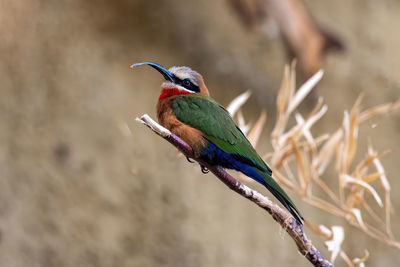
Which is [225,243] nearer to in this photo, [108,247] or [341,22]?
[108,247]

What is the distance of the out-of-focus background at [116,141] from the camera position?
2764 mm

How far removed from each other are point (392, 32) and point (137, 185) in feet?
5.92

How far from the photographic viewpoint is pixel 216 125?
107 cm

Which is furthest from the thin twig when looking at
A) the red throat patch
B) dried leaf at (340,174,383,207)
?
dried leaf at (340,174,383,207)

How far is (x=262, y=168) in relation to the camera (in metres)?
0.96

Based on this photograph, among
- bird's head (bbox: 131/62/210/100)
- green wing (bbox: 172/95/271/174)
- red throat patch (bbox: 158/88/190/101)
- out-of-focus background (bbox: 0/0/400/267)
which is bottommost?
green wing (bbox: 172/95/271/174)

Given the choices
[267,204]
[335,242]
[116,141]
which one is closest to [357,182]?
[335,242]

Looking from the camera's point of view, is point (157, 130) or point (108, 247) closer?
point (157, 130)

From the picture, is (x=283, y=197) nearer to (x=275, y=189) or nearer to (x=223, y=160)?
(x=275, y=189)

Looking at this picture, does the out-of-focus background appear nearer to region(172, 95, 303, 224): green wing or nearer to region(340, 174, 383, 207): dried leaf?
region(340, 174, 383, 207): dried leaf

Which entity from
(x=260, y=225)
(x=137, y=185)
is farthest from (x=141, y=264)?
(x=260, y=225)

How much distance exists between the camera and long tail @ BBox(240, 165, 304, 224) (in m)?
0.89

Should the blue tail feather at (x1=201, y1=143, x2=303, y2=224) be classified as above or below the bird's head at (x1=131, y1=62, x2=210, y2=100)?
below

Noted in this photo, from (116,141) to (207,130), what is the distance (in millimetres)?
1894
